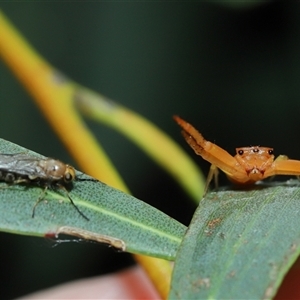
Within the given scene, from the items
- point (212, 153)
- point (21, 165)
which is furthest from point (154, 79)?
point (21, 165)

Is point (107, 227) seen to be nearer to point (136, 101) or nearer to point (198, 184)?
point (198, 184)

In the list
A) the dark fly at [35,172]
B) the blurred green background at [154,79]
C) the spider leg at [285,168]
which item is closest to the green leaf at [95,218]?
the dark fly at [35,172]

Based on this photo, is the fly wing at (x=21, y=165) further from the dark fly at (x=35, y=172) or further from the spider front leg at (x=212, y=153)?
the spider front leg at (x=212, y=153)

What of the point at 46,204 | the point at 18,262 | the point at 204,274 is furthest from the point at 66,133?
the point at 18,262

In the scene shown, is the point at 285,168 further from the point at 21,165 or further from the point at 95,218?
the point at 21,165

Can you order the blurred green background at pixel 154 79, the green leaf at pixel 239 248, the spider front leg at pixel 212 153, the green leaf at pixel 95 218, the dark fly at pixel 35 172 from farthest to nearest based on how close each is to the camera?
the blurred green background at pixel 154 79 → the spider front leg at pixel 212 153 → the dark fly at pixel 35 172 → the green leaf at pixel 95 218 → the green leaf at pixel 239 248

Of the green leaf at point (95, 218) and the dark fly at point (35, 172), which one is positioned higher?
the dark fly at point (35, 172)

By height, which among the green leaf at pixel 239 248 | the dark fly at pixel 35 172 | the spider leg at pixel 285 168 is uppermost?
the spider leg at pixel 285 168
